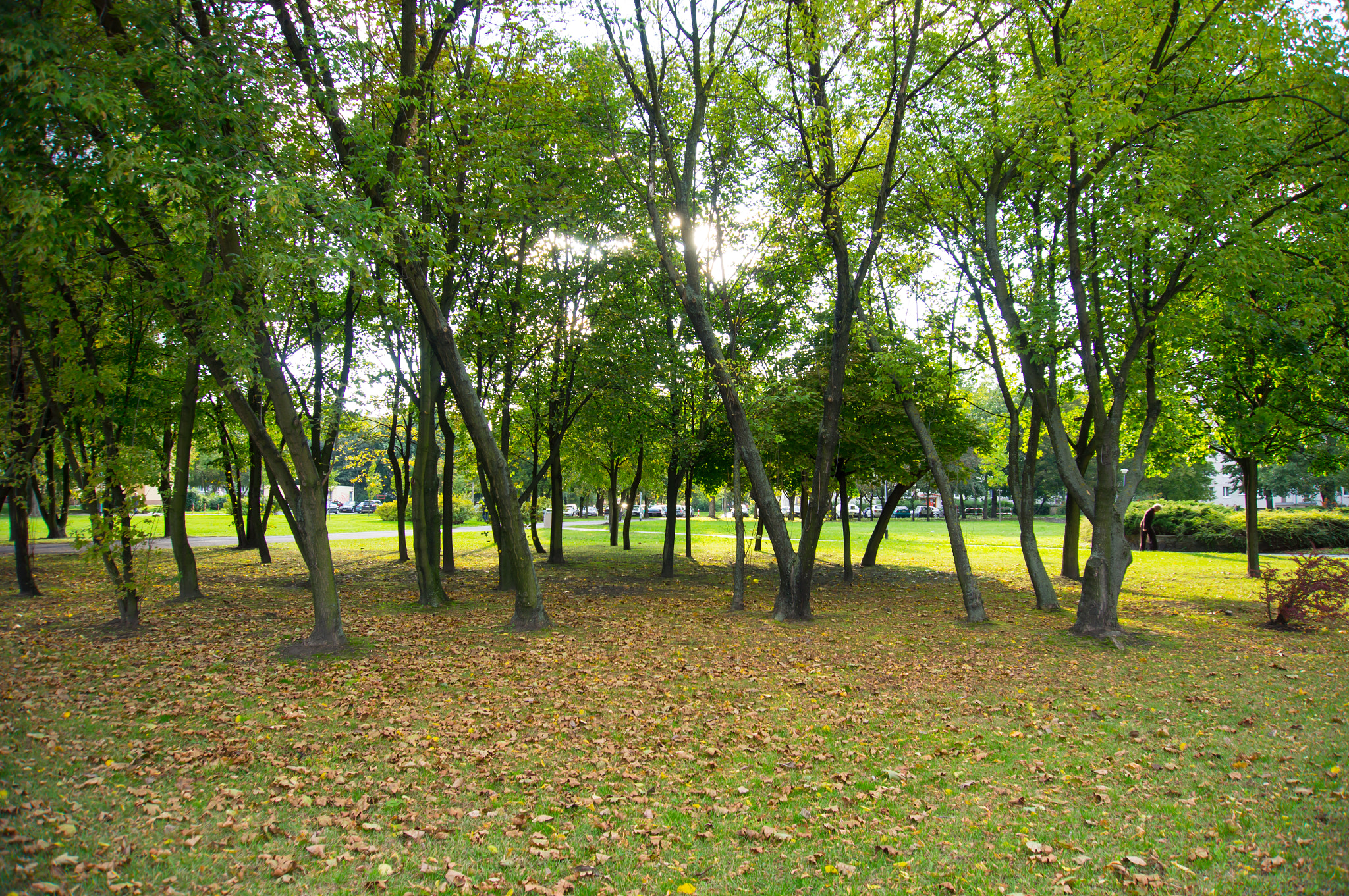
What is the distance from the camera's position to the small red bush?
11773 mm

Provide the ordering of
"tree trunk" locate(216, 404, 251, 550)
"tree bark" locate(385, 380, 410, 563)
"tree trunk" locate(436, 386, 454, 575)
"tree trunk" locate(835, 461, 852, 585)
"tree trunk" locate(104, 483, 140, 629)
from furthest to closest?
"tree trunk" locate(216, 404, 251, 550) < "tree trunk" locate(835, 461, 852, 585) < "tree bark" locate(385, 380, 410, 563) < "tree trunk" locate(436, 386, 454, 575) < "tree trunk" locate(104, 483, 140, 629)

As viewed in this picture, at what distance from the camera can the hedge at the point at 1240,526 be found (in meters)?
26.0

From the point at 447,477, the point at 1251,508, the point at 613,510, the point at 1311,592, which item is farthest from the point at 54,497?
the point at 1251,508

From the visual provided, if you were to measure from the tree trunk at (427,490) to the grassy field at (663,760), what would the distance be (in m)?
1.77

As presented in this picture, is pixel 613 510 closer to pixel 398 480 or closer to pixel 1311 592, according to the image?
pixel 398 480

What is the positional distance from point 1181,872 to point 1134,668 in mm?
6182

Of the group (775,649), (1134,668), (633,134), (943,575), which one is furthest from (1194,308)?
(943,575)

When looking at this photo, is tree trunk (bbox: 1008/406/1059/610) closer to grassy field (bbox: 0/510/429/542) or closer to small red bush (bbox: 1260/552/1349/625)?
small red bush (bbox: 1260/552/1349/625)

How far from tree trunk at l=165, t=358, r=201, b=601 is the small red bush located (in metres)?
18.9

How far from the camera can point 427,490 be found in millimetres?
13398

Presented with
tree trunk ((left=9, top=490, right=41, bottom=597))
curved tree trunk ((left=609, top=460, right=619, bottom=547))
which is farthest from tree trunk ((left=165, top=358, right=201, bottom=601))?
curved tree trunk ((left=609, top=460, right=619, bottom=547))

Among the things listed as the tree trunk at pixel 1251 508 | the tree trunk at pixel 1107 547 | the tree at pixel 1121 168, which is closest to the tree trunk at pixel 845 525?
the tree at pixel 1121 168

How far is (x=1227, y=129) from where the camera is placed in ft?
31.5

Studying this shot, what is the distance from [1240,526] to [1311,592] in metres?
19.7
